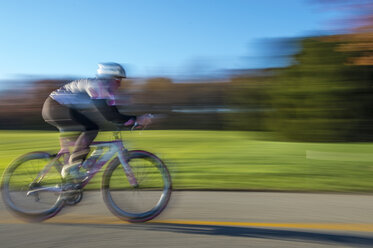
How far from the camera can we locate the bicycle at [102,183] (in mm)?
4656

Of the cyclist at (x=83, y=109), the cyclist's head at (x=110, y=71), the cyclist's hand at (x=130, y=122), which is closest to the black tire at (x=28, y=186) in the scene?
the cyclist at (x=83, y=109)

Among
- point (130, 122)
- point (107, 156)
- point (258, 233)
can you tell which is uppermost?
point (130, 122)

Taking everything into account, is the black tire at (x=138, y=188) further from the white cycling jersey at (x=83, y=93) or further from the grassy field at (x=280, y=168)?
the white cycling jersey at (x=83, y=93)

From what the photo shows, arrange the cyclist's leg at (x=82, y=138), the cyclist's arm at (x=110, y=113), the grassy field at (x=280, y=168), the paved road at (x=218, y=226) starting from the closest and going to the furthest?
the paved road at (x=218, y=226) → the cyclist's arm at (x=110, y=113) → the cyclist's leg at (x=82, y=138) → the grassy field at (x=280, y=168)

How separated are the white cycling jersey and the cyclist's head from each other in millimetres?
67

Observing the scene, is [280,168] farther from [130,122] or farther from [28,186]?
[28,186]

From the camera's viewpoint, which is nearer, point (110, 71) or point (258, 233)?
point (258, 233)

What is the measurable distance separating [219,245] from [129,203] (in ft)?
4.27

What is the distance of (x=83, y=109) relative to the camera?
4.67 metres

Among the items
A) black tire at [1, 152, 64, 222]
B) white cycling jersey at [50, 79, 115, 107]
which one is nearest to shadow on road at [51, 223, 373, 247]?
black tire at [1, 152, 64, 222]

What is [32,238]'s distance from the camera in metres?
4.08

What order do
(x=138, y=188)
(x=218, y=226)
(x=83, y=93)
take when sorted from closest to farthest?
1. (x=218, y=226)
2. (x=83, y=93)
3. (x=138, y=188)

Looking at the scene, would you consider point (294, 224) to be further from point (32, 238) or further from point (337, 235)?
point (32, 238)

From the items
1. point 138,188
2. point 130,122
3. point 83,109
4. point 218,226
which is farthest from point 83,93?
point 218,226
